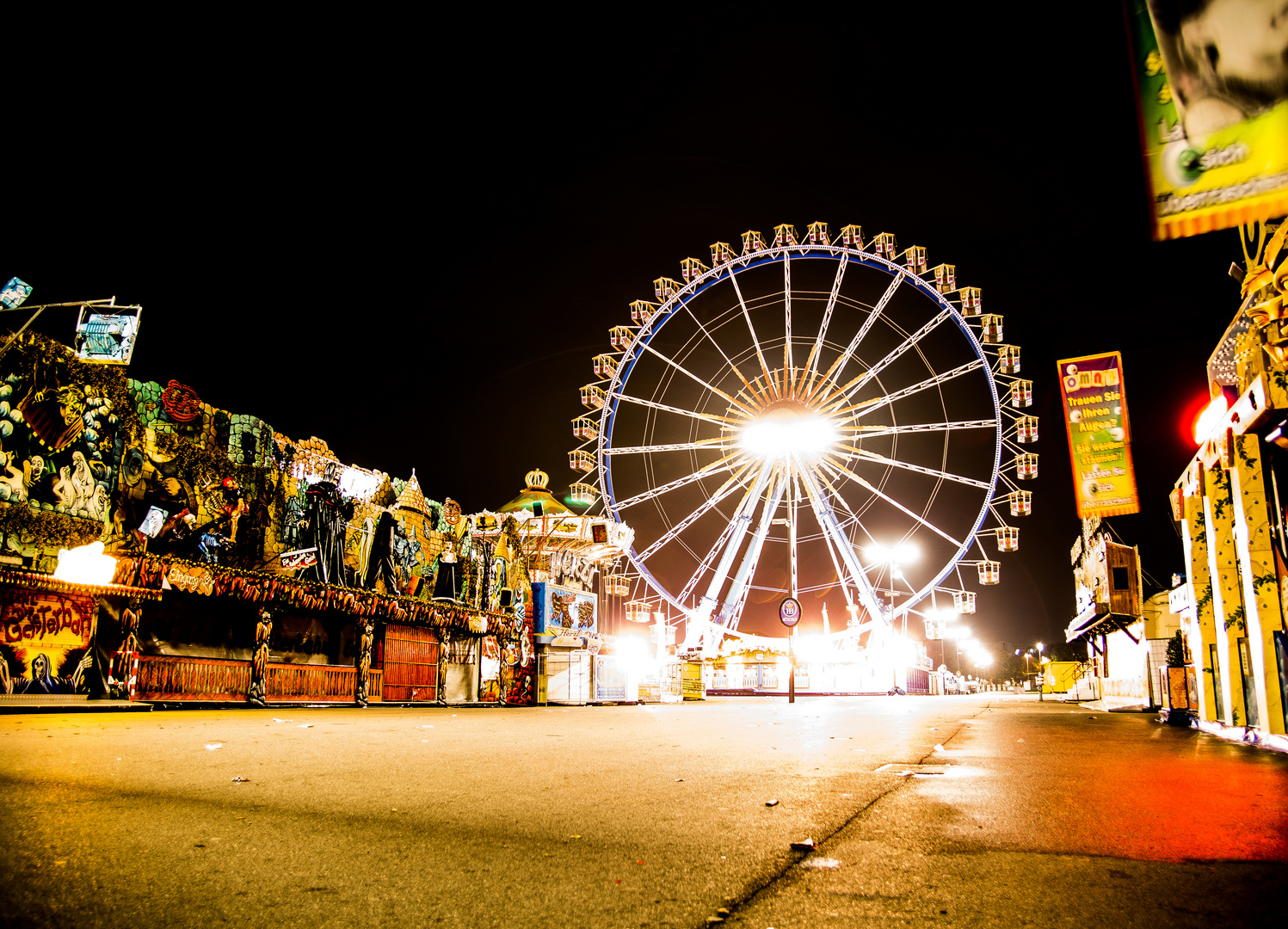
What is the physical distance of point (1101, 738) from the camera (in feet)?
35.3

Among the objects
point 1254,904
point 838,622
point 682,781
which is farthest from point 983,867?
point 838,622

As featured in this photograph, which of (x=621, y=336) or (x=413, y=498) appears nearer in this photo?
(x=413, y=498)

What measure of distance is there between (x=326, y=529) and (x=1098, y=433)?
63.3 feet

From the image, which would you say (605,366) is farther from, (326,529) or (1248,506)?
(1248,506)

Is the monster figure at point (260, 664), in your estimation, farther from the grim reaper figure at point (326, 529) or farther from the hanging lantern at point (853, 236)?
the hanging lantern at point (853, 236)

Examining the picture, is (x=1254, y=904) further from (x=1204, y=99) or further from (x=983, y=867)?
(x=1204, y=99)

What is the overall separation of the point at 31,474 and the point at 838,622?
70451mm

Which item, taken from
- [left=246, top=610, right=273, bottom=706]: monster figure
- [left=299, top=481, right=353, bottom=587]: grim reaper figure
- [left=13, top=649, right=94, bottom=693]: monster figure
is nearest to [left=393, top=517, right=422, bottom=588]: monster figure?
[left=299, top=481, right=353, bottom=587]: grim reaper figure

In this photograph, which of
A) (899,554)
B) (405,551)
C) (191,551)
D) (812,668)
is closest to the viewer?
(191,551)

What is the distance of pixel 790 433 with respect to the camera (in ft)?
102

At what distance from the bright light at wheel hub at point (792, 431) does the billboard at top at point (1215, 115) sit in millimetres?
25445

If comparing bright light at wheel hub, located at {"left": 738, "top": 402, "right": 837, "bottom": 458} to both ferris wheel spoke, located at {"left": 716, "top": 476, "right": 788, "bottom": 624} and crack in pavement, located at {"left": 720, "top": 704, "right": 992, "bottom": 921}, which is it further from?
crack in pavement, located at {"left": 720, "top": 704, "right": 992, "bottom": 921}

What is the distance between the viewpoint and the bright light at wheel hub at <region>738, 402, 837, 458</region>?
1216 inches

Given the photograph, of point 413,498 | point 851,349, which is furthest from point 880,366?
point 413,498
